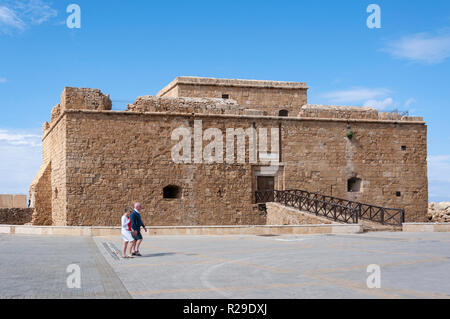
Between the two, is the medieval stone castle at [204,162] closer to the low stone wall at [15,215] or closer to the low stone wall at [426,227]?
the low stone wall at [15,215]

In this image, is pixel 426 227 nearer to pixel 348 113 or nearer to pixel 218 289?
pixel 348 113

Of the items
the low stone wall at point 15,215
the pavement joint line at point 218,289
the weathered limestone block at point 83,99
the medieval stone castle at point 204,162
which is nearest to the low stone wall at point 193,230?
the medieval stone castle at point 204,162

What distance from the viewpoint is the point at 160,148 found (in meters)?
24.1

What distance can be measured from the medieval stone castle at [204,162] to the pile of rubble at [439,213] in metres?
4.96

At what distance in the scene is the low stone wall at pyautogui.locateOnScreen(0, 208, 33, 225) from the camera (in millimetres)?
30253

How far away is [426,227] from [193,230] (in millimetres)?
7839

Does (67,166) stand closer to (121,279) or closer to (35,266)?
(35,266)

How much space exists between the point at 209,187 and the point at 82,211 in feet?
19.1

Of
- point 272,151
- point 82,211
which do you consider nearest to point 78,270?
point 82,211

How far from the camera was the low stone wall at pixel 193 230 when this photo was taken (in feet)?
52.3

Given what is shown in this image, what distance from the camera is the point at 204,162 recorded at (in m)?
24.5

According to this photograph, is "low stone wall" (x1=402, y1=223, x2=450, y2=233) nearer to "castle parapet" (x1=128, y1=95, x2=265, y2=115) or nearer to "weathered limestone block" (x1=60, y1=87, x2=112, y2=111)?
"castle parapet" (x1=128, y1=95, x2=265, y2=115)

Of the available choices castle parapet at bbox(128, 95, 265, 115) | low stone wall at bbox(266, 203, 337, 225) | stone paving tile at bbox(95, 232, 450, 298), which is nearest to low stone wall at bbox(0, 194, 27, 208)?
castle parapet at bbox(128, 95, 265, 115)

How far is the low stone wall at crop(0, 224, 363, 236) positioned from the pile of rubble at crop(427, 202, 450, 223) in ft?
55.1
